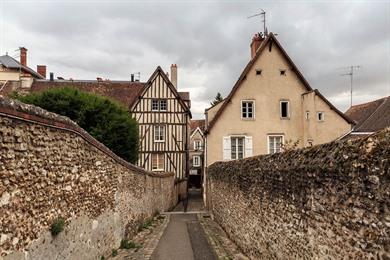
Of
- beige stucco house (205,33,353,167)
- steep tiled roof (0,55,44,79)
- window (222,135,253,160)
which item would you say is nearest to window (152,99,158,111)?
beige stucco house (205,33,353,167)

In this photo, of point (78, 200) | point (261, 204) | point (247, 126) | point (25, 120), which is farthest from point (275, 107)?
point (25, 120)

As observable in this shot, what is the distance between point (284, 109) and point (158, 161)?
9.40 m

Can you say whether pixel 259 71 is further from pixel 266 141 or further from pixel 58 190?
pixel 58 190

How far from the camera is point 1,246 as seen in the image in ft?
11.9

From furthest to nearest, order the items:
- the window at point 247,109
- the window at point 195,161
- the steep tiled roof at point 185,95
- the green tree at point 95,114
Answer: the window at point 195,161, the steep tiled roof at point 185,95, the window at point 247,109, the green tree at point 95,114

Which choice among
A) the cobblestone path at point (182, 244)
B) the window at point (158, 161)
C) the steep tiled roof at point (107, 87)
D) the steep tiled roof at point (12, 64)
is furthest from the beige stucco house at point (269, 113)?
the steep tiled roof at point (12, 64)

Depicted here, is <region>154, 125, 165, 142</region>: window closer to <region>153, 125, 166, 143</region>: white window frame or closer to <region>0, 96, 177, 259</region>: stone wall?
<region>153, 125, 166, 143</region>: white window frame

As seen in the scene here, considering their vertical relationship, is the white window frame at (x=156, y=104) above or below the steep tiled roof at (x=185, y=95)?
below

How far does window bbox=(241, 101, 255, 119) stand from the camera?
22094 mm

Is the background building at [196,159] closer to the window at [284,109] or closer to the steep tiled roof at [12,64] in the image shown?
the window at [284,109]

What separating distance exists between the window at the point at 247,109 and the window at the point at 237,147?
4.38 ft

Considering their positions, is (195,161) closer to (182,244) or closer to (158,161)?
(158,161)

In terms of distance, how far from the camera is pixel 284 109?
22562 mm

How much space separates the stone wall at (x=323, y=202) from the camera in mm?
3102
